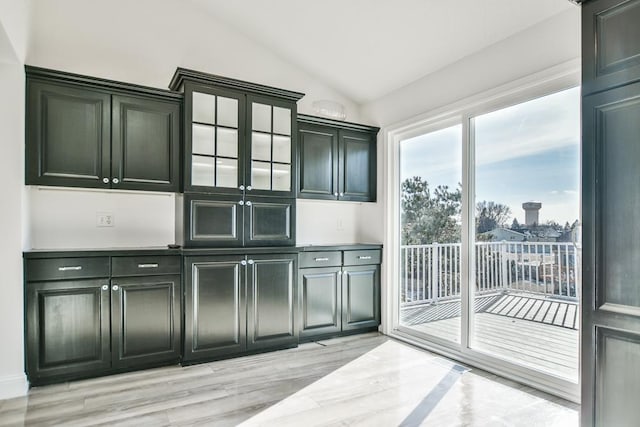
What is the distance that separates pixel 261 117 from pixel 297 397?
2.43 metres

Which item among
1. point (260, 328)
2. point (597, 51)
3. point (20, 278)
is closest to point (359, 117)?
point (260, 328)

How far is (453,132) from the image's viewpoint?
3705 millimetres

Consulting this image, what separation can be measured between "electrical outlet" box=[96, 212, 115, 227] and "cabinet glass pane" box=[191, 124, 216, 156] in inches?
37.3

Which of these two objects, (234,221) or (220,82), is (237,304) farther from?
(220,82)

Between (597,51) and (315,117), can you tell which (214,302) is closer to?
(315,117)

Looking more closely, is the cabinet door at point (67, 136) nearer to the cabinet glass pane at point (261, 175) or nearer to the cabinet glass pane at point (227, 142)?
the cabinet glass pane at point (227, 142)

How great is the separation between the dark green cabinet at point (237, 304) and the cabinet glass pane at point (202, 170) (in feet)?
2.18

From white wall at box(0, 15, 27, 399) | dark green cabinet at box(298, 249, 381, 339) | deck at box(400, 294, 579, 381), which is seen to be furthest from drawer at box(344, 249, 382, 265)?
white wall at box(0, 15, 27, 399)

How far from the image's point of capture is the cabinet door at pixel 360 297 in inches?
163

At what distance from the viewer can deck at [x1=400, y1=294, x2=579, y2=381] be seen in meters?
2.76

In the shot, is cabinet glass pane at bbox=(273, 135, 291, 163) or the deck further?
cabinet glass pane at bbox=(273, 135, 291, 163)

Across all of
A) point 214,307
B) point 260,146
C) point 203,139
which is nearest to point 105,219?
point 203,139

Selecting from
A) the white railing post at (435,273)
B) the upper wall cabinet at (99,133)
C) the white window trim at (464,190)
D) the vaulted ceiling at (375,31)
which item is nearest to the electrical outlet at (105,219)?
the upper wall cabinet at (99,133)

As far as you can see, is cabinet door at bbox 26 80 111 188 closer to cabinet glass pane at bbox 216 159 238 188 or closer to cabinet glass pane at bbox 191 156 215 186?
cabinet glass pane at bbox 191 156 215 186
